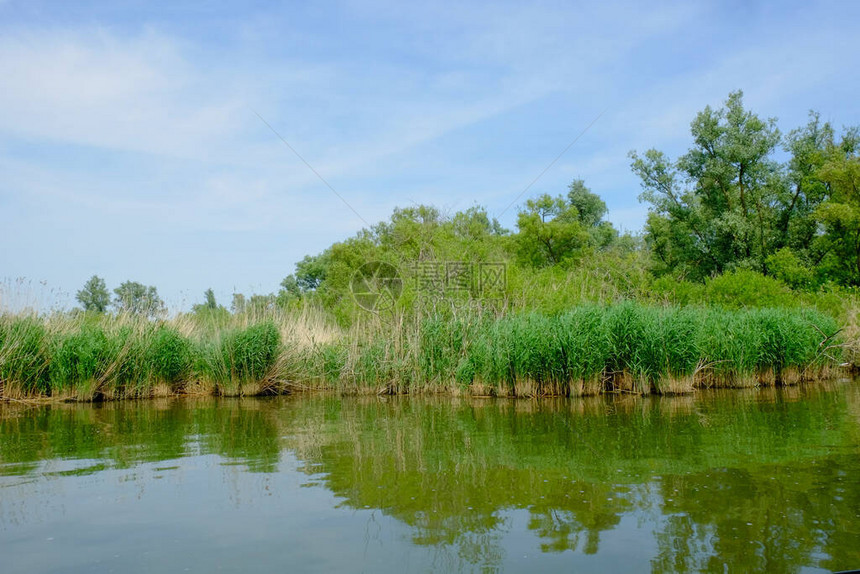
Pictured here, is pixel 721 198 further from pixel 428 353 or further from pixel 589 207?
pixel 428 353

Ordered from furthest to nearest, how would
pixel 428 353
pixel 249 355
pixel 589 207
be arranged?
pixel 589 207 → pixel 249 355 → pixel 428 353

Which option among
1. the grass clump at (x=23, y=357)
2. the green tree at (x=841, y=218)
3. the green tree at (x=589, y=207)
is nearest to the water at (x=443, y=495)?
the grass clump at (x=23, y=357)

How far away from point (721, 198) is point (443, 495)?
32.3 m

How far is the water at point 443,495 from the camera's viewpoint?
4258mm

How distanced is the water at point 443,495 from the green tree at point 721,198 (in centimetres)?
2369

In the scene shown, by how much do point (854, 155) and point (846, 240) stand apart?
4.62 m

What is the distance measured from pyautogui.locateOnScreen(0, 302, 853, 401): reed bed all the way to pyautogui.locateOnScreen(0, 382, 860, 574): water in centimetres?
280

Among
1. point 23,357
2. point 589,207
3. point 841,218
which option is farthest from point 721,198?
point 23,357

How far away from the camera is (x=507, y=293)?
17891 millimetres

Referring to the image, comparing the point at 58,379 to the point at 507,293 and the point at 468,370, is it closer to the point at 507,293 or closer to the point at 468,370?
the point at 468,370

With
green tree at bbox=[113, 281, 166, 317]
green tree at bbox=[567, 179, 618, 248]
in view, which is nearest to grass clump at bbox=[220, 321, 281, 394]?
green tree at bbox=[113, 281, 166, 317]

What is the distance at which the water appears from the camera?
Answer: 426cm

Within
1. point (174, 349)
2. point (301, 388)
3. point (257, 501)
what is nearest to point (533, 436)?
point (257, 501)

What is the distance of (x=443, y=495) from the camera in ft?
18.7
